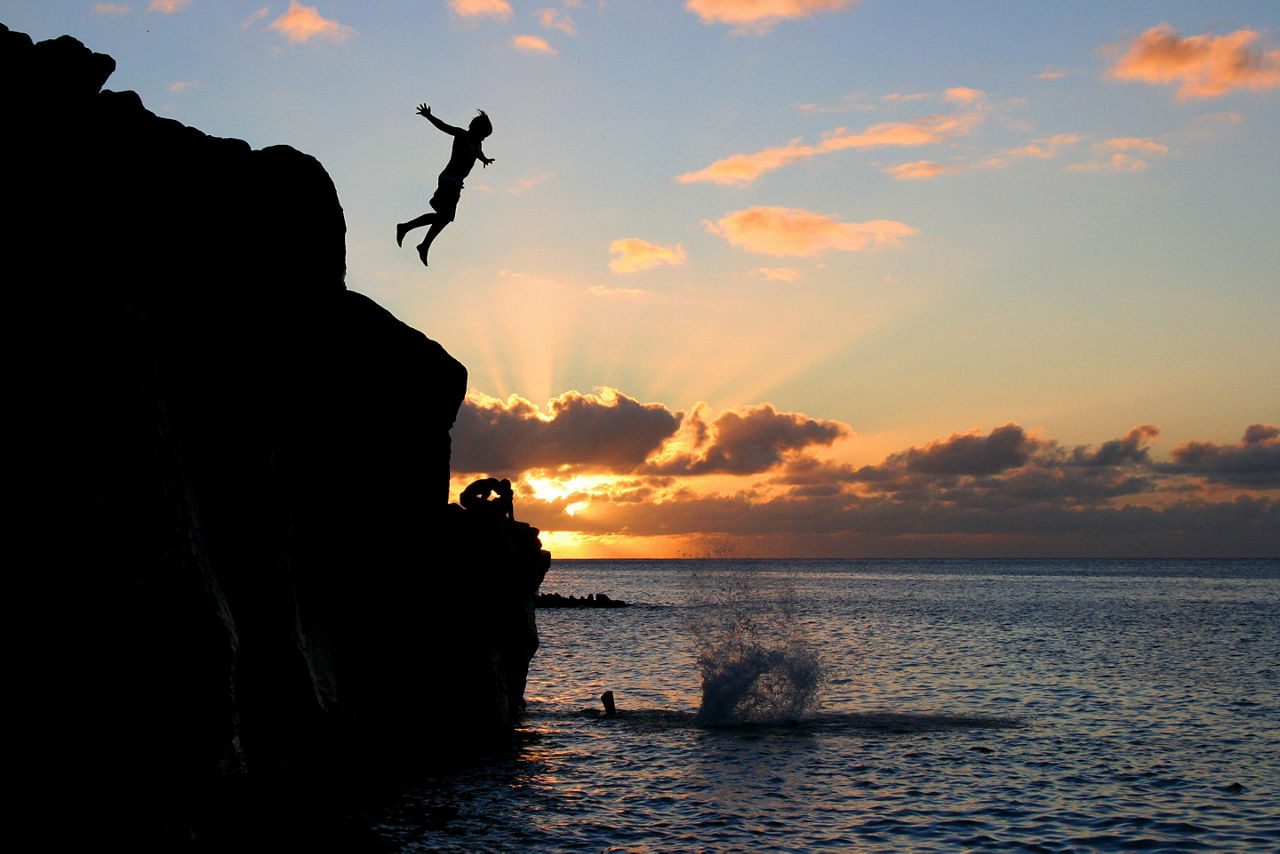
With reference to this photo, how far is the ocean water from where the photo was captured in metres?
20.6

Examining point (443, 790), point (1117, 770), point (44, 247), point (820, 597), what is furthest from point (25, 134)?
point (820, 597)

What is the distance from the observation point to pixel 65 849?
11.9m

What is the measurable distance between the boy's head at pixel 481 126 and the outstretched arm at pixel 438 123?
213mm

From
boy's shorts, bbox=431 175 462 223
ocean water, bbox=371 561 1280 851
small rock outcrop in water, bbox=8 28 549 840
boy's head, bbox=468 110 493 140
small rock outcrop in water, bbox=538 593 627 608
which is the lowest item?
small rock outcrop in water, bbox=538 593 627 608

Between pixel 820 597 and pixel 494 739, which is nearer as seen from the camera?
pixel 494 739

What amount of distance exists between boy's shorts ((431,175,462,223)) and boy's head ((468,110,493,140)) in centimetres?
84

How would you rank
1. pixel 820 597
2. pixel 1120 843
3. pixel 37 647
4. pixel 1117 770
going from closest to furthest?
pixel 37 647 → pixel 1120 843 → pixel 1117 770 → pixel 820 597

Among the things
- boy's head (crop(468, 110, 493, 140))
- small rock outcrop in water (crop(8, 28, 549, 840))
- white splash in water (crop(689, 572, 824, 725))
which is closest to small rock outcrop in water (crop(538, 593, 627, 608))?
white splash in water (crop(689, 572, 824, 725))

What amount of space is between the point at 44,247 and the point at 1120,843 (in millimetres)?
21167

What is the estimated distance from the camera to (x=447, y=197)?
15.5 meters

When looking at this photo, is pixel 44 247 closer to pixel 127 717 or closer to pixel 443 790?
pixel 127 717

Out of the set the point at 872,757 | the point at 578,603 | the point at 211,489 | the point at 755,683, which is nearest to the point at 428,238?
the point at 211,489

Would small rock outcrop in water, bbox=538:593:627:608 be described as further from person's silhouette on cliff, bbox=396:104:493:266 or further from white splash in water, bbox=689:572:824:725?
person's silhouette on cliff, bbox=396:104:493:266

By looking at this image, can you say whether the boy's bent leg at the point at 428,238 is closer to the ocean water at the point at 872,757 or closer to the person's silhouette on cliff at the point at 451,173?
the person's silhouette on cliff at the point at 451,173
